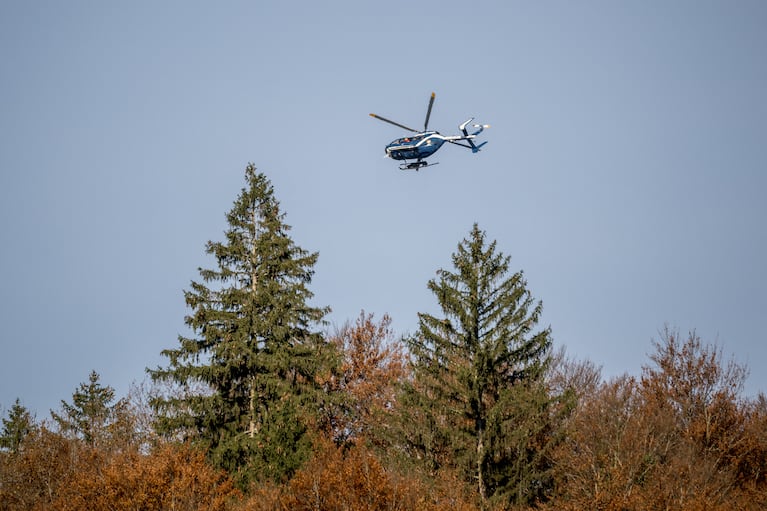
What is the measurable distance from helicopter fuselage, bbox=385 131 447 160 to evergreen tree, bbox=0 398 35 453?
37.6 m

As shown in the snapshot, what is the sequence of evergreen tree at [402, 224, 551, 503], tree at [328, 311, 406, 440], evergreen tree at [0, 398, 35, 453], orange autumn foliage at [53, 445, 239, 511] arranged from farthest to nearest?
1. evergreen tree at [0, 398, 35, 453]
2. tree at [328, 311, 406, 440]
3. evergreen tree at [402, 224, 551, 503]
4. orange autumn foliage at [53, 445, 239, 511]

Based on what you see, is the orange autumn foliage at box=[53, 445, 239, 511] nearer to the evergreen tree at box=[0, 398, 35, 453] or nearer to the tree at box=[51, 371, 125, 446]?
the tree at box=[51, 371, 125, 446]

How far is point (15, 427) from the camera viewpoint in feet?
195

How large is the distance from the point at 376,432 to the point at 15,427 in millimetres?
43832

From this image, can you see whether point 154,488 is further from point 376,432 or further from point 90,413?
point 90,413

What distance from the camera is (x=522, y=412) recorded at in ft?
91.6

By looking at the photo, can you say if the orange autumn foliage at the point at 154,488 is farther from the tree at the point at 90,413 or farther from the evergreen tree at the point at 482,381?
the tree at the point at 90,413

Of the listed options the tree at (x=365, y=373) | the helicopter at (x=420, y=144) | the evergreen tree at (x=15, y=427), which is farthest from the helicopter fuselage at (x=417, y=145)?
the evergreen tree at (x=15, y=427)

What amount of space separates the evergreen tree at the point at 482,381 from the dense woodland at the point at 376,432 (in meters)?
0.06

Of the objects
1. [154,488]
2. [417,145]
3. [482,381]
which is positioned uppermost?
[417,145]

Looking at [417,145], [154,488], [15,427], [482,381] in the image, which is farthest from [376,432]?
[15,427]

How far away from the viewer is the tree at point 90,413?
48.7m

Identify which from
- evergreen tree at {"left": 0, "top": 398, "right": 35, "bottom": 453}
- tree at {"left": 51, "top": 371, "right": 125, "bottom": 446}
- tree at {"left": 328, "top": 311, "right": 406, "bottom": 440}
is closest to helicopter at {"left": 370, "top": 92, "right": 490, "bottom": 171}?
tree at {"left": 328, "top": 311, "right": 406, "bottom": 440}

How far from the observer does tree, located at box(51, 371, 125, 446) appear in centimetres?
4869
